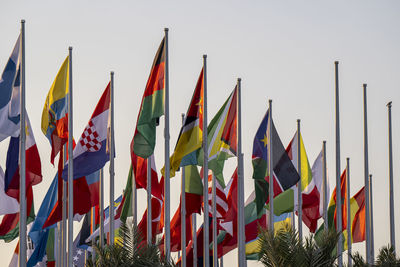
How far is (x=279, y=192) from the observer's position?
122 ft

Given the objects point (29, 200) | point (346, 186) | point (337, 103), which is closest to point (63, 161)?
point (29, 200)

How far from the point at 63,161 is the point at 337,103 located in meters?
9.60

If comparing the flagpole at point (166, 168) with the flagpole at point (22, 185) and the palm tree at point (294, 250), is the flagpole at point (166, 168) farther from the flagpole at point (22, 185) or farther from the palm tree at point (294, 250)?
the palm tree at point (294, 250)

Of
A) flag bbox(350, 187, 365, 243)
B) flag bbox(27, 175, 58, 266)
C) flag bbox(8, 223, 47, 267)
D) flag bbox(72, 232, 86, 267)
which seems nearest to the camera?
flag bbox(27, 175, 58, 266)

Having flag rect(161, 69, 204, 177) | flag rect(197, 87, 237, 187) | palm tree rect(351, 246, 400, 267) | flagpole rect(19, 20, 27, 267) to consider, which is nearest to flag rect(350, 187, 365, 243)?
palm tree rect(351, 246, 400, 267)

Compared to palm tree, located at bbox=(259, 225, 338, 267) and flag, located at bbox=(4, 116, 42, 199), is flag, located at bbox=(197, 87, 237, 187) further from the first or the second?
palm tree, located at bbox=(259, 225, 338, 267)

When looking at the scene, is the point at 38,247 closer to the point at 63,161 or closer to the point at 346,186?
the point at 63,161

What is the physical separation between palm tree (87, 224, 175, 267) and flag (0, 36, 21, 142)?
20.2 feet

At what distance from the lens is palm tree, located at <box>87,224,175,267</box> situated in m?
23.1

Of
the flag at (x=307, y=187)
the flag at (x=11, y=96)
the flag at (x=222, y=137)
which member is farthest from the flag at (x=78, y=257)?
the flag at (x=11, y=96)

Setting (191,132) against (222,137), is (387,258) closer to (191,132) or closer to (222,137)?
(222,137)

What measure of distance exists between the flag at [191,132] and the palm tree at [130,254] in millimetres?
5863

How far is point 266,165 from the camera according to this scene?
3534cm

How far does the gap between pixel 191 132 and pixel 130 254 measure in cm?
709
